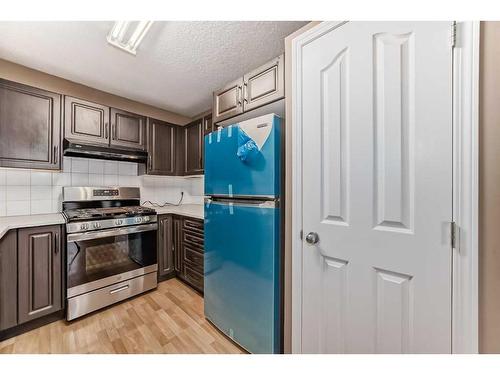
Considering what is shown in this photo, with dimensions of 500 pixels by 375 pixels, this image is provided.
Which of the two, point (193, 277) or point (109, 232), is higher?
point (109, 232)

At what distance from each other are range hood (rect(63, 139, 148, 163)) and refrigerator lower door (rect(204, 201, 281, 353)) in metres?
1.35

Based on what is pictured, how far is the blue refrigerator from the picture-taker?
122cm

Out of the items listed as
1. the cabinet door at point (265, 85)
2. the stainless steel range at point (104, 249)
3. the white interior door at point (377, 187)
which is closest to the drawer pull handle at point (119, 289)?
the stainless steel range at point (104, 249)

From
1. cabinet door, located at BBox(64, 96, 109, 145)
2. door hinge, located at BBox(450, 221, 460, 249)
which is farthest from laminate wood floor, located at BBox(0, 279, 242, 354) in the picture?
cabinet door, located at BBox(64, 96, 109, 145)

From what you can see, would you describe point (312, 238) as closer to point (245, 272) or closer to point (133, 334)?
point (245, 272)

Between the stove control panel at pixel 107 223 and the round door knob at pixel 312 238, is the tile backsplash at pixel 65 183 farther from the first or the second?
the round door knob at pixel 312 238

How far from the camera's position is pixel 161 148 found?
2.68 metres

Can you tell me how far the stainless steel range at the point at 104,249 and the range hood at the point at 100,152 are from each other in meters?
0.38

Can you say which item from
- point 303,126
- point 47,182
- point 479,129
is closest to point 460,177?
point 479,129

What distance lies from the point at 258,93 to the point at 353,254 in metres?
1.17

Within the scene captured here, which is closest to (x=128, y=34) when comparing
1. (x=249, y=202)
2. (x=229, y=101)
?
(x=229, y=101)

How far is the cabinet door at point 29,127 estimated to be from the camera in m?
1.66

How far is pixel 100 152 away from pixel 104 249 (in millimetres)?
1011

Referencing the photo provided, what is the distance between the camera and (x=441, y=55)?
29.1 inches
